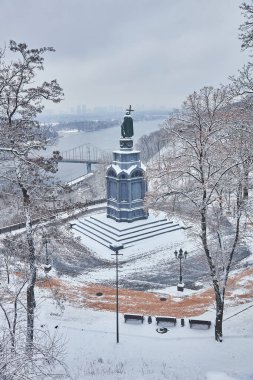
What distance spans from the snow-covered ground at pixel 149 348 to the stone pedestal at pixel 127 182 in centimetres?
1160

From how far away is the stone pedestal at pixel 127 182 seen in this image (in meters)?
27.0

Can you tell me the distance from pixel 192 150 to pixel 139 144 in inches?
2799

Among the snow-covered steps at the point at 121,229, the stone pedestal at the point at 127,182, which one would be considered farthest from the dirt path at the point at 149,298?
the stone pedestal at the point at 127,182

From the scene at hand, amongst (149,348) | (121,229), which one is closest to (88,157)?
(121,229)

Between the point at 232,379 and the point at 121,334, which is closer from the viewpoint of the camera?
the point at 232,379

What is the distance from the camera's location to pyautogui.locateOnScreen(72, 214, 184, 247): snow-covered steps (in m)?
25.3

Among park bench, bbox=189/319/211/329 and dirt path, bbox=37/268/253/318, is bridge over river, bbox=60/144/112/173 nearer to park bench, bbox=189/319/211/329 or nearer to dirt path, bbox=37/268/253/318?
dirt path, bbox=37/268/253/318

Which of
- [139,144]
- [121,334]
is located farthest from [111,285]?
[139,144]

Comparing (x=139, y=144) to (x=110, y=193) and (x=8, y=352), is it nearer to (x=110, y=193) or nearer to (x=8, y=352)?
(x=110, y=193)

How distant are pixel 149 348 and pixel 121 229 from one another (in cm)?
1309

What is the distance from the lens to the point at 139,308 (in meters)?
17.0

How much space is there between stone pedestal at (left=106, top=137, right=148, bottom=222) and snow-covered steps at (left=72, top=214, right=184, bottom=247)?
78 centimetres

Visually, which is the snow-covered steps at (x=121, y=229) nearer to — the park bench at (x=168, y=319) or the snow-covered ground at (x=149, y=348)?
the snow-covered ground at (x=149, y=348)

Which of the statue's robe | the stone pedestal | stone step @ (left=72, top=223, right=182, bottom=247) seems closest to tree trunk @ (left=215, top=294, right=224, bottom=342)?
stone step @ (left=72, top=223, right=182, bottom=247)
